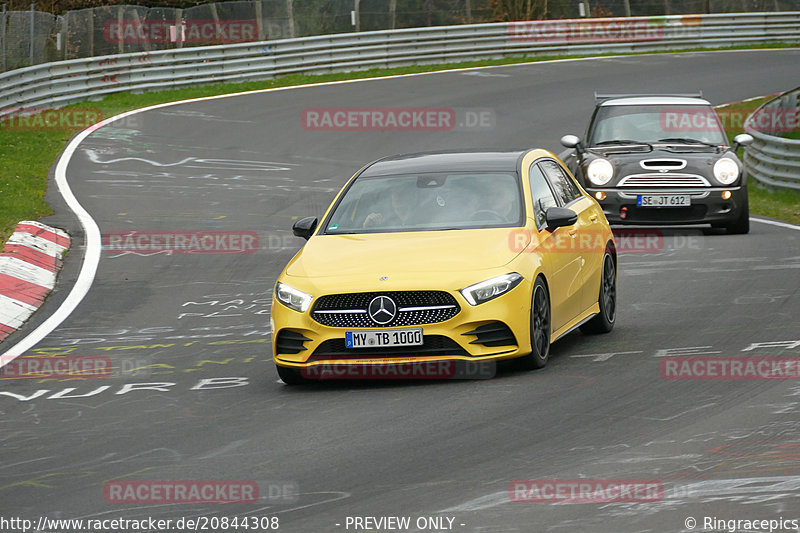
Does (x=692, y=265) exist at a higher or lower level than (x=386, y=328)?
lower

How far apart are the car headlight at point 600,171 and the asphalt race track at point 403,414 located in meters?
1.14

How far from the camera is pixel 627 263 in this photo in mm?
14695

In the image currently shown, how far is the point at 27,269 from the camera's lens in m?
13.7

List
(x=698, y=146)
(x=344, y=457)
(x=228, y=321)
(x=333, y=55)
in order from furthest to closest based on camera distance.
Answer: (x=333, y=55) → (x=698, y=146) → (x=228, y=321) → (x=344, y=457)

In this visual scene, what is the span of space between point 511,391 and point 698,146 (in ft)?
32.0

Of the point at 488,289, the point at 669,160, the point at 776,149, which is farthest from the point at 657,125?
the point at 488,289

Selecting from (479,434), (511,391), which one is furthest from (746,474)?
(511,391)

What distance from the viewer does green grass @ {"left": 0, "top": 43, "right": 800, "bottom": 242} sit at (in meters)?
18.1

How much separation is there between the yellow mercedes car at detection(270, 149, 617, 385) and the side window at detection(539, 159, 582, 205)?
0.15 m

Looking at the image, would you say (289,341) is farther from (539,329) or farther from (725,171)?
(725,171)

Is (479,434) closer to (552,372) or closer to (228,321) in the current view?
(552,372)

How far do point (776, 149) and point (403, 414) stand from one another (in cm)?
1578

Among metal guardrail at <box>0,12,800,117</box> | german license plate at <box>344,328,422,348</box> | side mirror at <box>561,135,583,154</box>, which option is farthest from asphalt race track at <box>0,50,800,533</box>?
metal guardrail at <box>0,12,800,117</box>

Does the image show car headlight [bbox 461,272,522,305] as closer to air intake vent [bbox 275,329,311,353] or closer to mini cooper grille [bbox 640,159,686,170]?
air intake vent [bbox 275,329,311,353]
